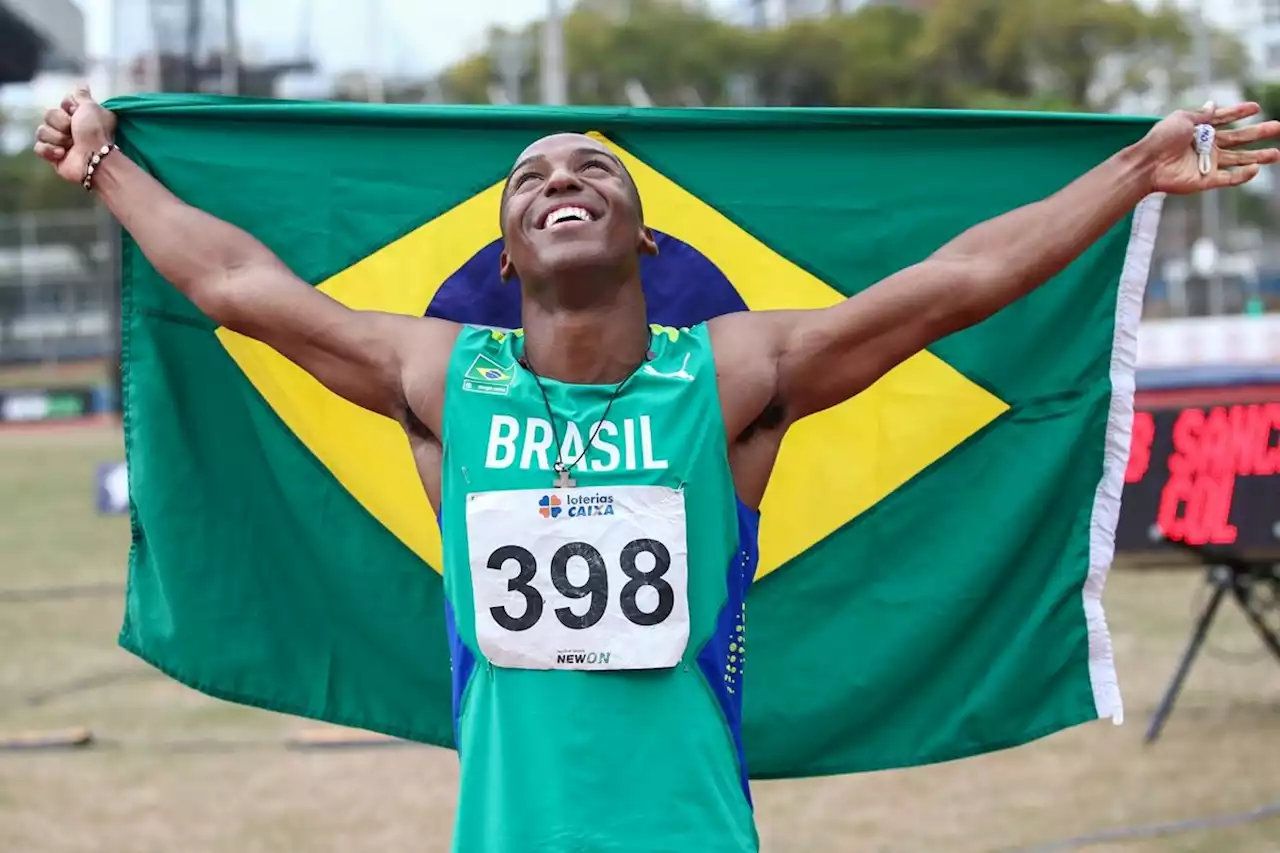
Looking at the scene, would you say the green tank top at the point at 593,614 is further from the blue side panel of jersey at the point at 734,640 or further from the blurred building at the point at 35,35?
the blurred building at the point at 35,35

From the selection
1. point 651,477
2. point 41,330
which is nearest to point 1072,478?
point 651,477

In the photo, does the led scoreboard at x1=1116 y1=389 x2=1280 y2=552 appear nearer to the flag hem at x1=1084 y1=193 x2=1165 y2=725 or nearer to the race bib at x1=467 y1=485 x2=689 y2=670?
the flag hem at x1=1084 y1=193 x2=1165 y2=725

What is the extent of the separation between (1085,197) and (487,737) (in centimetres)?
173

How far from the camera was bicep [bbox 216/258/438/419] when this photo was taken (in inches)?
133

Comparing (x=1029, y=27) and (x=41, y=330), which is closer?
(x=41, y=330)

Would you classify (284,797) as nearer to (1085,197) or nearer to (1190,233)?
(1085,197)

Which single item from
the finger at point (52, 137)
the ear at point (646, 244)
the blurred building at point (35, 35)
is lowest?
the ear at point (646, 244)

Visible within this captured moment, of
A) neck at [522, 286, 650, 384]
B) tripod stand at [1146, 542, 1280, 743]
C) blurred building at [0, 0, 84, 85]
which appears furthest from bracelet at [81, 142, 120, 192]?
blurred building at [0, 0, 84, 85]

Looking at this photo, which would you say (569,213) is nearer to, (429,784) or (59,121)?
(59,121)

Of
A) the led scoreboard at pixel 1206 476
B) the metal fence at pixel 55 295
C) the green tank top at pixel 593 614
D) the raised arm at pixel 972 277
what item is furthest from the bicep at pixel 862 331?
the metal fence at pixel 55 295

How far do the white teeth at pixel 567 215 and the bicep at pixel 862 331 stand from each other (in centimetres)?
47

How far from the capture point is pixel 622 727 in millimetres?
3068

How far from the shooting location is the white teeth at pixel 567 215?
10.5 feet

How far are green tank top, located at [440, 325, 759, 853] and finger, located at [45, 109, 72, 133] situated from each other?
1237 mm
